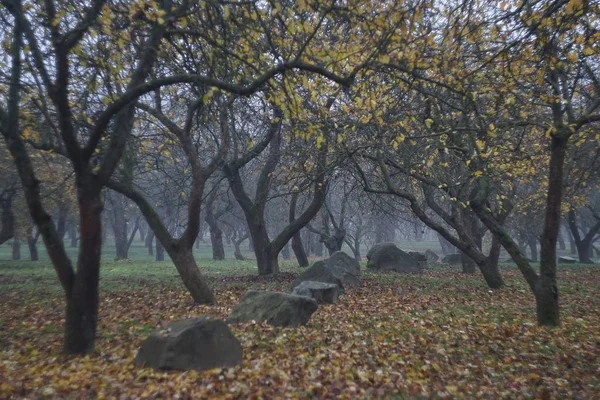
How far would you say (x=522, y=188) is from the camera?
28.2 m

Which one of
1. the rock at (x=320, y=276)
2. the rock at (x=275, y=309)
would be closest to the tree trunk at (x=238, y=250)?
the rock at (x=320, y=276)

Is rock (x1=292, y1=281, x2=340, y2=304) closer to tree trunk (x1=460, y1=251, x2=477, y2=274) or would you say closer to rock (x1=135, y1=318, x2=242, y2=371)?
rock (x1=135, y1=318, x2=242, y2=371)

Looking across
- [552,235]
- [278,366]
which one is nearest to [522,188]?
[552,235]

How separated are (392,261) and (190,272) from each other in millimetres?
12930

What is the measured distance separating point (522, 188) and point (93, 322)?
26399 mm

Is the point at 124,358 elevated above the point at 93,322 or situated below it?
below

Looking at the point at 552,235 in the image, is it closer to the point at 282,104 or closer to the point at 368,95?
the point at 368,95

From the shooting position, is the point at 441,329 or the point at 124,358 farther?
the point at 441,329

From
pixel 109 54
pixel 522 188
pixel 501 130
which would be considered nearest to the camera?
pixel 109 54

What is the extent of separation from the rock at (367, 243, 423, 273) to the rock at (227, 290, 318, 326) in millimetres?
13475

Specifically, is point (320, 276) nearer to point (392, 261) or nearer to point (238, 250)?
point (392, 261)

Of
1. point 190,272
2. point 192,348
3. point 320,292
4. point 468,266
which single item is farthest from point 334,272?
point 192,348

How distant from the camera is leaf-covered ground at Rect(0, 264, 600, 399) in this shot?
19.1 ft

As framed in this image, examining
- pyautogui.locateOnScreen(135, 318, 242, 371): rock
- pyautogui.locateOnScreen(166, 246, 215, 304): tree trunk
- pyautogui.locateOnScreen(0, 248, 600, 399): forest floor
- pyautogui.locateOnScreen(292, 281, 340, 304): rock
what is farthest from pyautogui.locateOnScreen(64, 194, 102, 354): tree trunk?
pyautogui.locateOnScreen(292, 281, 340, 304): rock
